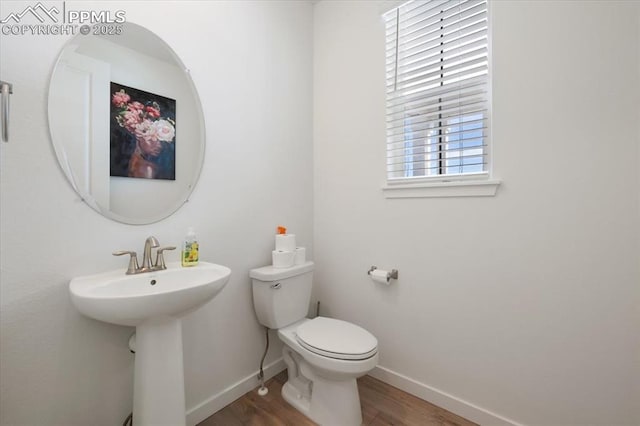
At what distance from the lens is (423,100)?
5.04 ft

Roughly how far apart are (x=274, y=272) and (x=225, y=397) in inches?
28.8

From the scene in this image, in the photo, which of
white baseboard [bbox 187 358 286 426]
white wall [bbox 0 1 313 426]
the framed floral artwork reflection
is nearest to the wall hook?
white wall [bbox 0 1 313 426]

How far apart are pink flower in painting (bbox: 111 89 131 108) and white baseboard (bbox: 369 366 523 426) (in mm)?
1980

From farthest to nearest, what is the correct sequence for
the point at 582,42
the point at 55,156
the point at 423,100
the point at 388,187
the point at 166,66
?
the point at 388,187 < the point at 423,100 < the point at 166,66 < the point at 582,42 < the point at 55,156

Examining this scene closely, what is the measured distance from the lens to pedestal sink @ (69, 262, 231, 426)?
888 millimetres

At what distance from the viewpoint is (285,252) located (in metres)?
1.63

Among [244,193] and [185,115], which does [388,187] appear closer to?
[244,193]

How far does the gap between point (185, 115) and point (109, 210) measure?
0.56m

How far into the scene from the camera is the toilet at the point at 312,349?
1.26 meters

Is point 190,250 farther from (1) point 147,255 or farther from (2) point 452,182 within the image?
(2) point 452,182

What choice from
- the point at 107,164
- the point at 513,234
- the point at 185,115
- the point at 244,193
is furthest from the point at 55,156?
the point at 513,234

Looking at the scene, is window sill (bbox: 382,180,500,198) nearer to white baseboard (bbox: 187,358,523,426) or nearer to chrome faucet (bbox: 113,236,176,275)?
white baseboard (bbox: 187,358,523,426)

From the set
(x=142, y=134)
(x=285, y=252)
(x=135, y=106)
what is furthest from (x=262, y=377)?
(x=135, y=106)

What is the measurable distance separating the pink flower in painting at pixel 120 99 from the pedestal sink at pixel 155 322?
702 millimetres
